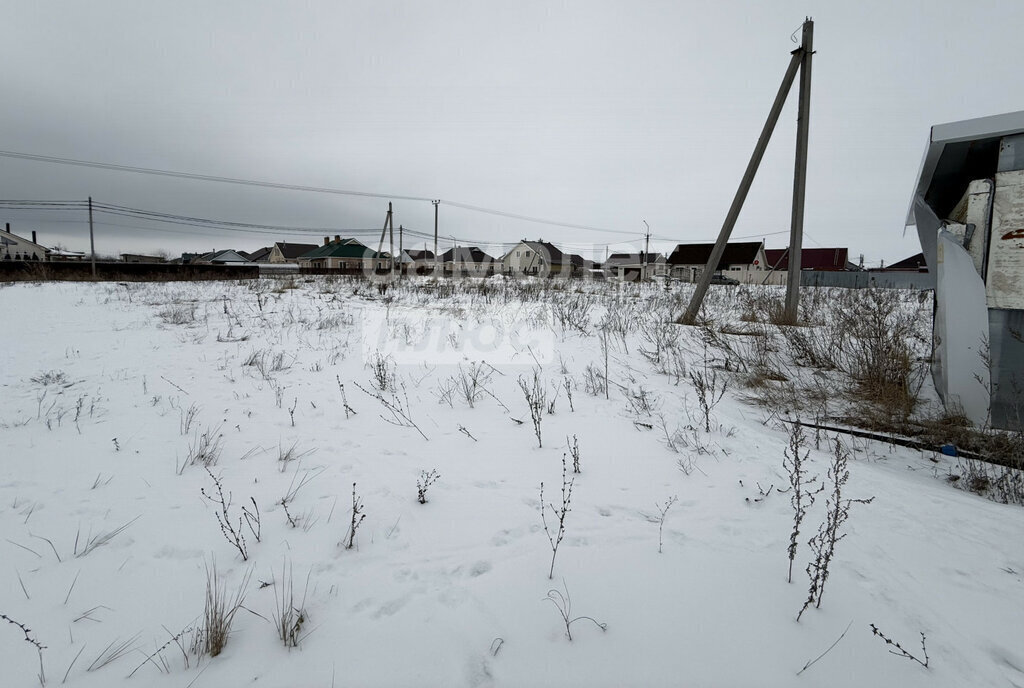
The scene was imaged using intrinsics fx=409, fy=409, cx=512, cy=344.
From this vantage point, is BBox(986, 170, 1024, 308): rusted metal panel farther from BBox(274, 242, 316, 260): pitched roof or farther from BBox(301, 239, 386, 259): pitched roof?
BBox(274, 242, 316, 260): pitched roof

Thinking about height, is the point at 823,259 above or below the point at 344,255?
below

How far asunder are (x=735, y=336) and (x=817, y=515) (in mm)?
5224

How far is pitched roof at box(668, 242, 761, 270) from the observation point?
47375 millimetres

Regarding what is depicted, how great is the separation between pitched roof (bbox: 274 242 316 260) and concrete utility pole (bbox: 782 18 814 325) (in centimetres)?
7224

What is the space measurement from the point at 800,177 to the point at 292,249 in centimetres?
7617

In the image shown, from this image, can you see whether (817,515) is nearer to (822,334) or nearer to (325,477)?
(325,477)

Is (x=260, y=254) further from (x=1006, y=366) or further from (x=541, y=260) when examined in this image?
(x=1006, y=366)

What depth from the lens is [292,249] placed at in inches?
2744

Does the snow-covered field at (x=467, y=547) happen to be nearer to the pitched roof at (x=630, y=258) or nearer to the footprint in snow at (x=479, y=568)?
the footprint in snow at (x=479, y=568)

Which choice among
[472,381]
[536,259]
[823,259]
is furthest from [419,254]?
[472,381]

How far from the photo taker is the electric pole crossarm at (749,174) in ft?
25.1

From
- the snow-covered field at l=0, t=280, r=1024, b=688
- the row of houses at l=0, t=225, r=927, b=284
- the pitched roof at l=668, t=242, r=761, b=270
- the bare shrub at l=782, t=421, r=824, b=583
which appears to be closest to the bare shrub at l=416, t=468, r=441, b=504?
the snow-covered field at l=0, t=280, r=1024, b=688

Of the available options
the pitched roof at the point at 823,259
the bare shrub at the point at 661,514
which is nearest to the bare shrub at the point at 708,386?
the bare shrub at the point at 661,514

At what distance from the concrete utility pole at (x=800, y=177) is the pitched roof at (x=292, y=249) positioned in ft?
237
